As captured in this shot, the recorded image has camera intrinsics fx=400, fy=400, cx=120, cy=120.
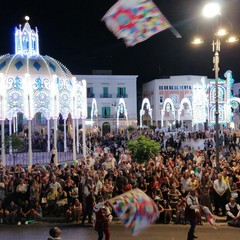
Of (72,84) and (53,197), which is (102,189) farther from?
(72,84)

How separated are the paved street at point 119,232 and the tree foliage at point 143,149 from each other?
882cm

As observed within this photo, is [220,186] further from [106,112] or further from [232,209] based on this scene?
[106,112]

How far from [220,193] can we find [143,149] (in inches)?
329

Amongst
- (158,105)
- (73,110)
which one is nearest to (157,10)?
(73,110)

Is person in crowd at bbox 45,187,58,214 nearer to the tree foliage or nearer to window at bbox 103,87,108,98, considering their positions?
the tree foliage

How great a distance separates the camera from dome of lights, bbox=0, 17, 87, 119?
23531 mm

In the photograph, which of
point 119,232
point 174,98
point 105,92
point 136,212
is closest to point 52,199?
point 119,232

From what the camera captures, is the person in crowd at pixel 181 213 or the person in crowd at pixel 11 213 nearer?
the person in crowd at pixel 181 213

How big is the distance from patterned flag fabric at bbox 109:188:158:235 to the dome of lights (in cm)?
1809

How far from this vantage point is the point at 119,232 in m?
11.7

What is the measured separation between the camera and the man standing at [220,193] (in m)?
13.3

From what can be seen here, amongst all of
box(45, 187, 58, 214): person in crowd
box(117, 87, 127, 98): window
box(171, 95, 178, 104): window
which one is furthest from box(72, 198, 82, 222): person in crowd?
box(171, 95, 178, 104): window

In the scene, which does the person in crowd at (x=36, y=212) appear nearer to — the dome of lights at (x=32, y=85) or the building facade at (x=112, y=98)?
the dome of lights at (x=32, y=85)

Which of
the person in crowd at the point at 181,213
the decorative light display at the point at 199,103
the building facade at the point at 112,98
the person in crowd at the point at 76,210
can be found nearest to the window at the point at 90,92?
the building facade at the point at 112,98
